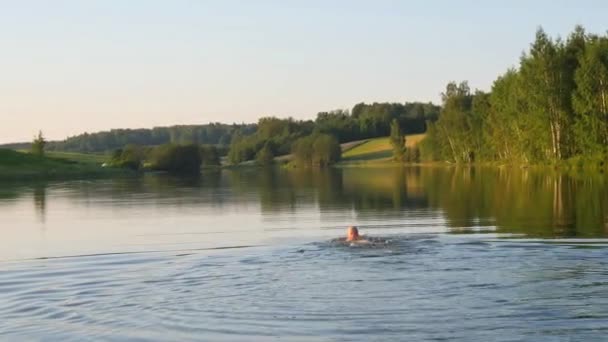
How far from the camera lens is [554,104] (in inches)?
4483

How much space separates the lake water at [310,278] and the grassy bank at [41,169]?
93.3 metres

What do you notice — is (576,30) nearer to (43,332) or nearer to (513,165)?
(513,165)

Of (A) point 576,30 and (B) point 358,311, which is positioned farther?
(A) point 576,30

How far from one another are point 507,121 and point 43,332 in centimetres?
12761

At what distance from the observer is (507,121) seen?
138 meters

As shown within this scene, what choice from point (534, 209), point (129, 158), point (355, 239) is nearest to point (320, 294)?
point (355, 239)

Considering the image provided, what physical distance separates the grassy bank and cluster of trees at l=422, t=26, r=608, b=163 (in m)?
63.1

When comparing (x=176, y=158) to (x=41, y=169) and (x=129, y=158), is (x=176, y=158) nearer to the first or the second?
(x=129, y=158)

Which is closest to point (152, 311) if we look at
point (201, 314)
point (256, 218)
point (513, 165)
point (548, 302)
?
point (201, 314)

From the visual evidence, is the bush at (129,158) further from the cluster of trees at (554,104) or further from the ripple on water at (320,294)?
the ripple on water at (320,294)

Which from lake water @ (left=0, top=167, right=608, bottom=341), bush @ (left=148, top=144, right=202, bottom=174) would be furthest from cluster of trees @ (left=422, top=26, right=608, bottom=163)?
lake water @ (left=0, top=167, right=608, bottom=341)

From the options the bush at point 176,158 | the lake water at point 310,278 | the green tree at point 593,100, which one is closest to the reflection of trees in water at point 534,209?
the lake water at point 310,278

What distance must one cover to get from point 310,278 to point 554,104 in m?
99.1

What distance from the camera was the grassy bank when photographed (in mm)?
129262
